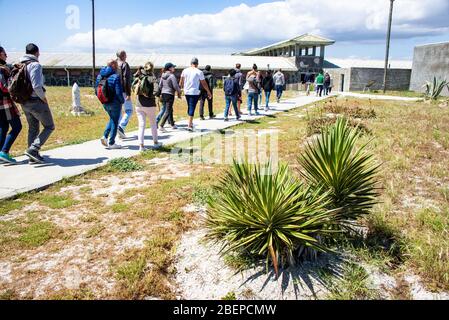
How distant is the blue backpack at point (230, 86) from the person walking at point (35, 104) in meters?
6.22

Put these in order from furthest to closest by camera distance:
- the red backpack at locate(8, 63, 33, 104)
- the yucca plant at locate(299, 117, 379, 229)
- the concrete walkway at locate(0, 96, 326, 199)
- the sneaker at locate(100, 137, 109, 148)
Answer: the sneaker at locate(100, 137, 109, 148), the red backpack at locate(8, 63, 33, 104), the concrete walkway at locate(0, 96, 326, 199), the yucca plant at locate(299, 117, 379, 229)

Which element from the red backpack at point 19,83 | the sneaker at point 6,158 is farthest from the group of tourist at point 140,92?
the sneaker at point 6,158

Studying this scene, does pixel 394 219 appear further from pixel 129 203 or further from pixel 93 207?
pixel 93 207

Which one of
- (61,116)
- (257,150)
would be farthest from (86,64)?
(257,150)

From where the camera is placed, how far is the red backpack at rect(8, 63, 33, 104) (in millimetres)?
5332

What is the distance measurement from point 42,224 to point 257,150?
14.7 feet

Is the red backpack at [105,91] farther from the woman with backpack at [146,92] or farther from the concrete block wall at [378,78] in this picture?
the concrete block wall at [378,78]

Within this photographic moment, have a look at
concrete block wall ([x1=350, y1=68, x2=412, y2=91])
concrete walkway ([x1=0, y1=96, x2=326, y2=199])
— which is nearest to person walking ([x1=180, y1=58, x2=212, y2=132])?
concrete walkway ([x1=0, y1=96, x2=326, y2=199])

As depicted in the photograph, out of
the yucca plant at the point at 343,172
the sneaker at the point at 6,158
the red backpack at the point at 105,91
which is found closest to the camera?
the yucca plant at the point at 343,172

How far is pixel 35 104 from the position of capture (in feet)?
18.3

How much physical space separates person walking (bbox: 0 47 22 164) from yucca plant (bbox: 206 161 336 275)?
4553mm

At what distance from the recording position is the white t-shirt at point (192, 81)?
8.81m

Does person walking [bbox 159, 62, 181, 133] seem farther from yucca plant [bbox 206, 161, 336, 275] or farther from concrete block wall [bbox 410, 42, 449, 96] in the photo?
concrete block wall [bbox 410, 42, 449, 96]

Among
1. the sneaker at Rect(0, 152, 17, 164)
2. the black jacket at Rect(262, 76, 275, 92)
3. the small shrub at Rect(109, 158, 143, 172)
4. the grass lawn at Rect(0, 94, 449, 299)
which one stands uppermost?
the black jacket at Rect(262, 76, 275, 92)
